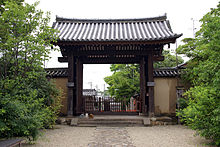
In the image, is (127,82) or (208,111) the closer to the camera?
(208,111)

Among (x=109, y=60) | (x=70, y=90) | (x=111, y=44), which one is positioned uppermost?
(x=111, y=44)

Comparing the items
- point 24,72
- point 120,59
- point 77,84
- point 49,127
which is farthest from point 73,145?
point 120,59

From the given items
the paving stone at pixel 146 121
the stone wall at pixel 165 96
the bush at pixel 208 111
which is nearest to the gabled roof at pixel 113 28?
the stone wall at pixel 165 96

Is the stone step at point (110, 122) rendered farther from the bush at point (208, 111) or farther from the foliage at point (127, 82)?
the foliage at point (127, 82)

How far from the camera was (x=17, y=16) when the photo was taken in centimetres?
483

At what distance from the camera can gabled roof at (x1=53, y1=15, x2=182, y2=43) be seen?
10.6m

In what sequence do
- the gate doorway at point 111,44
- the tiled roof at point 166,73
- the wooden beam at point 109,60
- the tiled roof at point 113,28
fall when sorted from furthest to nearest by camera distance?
the wooden beam at point 109,60 < the tiled roof at point 166,73 < the tiled roof at point 113,28 < the gate doorway at point 111,44

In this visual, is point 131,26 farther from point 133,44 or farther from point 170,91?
point 170,91

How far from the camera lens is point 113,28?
1231cm

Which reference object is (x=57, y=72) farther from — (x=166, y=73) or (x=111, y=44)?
(x=166, y=73)

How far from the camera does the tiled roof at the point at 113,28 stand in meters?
10.6

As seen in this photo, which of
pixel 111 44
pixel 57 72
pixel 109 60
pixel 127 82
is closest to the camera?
pixel 111 44

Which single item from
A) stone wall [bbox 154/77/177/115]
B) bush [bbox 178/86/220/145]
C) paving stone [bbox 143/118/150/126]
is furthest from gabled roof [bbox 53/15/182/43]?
bush [bbox 178/86/220/145]

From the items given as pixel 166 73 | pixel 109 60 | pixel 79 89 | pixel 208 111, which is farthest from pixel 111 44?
pixel 208 111
